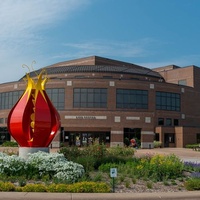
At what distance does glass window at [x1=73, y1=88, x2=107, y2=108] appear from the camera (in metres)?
57.7

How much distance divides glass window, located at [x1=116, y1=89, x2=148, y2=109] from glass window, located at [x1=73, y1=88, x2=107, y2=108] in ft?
8.40

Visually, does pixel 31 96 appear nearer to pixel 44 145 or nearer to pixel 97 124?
pixel 44 145

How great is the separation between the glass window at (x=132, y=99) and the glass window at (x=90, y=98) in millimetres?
2562

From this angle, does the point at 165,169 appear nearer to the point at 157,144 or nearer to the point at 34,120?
the point at 34,120

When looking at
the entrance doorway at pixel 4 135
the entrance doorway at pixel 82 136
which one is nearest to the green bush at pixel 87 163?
the entrance doorway at pixel 82 136

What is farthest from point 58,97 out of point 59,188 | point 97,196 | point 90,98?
point 97,196

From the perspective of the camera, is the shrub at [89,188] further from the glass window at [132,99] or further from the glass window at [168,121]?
the glass window at [168,121]

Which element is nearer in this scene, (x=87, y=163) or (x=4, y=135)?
(x=87, y=163)

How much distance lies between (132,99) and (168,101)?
7.81 meters

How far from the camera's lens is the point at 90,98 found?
57.8m

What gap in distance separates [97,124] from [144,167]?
39807mm

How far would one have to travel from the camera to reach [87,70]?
6706 centimetres

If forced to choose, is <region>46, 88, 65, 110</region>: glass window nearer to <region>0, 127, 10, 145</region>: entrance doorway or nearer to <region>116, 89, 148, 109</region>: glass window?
<region>116, 89, 148, 109</region>: glass window

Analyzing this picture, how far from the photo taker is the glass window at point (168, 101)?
202 feet
